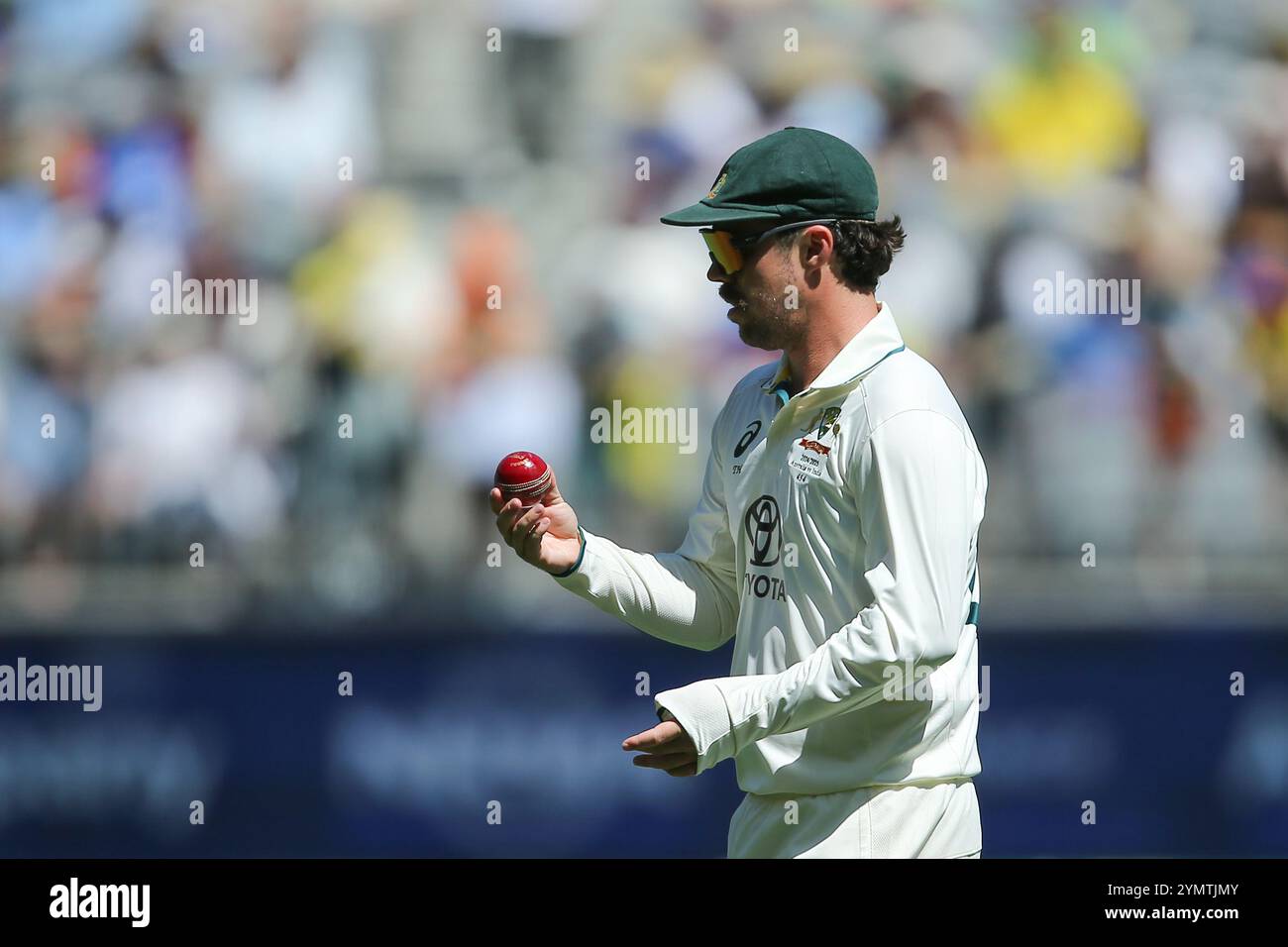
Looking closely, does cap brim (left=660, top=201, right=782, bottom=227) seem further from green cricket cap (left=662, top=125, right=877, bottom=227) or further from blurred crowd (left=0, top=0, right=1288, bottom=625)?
blurred crowd (left=0, top=0, right=1288, bottom=625)

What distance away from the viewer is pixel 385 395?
208 inches

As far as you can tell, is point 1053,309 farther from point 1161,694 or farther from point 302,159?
point 302,159

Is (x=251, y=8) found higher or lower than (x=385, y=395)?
higher

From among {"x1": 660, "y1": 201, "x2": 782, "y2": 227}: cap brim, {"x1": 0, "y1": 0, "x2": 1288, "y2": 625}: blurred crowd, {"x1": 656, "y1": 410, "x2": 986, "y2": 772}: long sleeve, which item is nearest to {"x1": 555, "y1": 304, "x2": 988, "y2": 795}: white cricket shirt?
{"x1": 656, "y1": 410, "x2": 986, "y2": 772}: long sleeve

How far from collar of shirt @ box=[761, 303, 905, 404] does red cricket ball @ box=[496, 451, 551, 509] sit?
0.45 meters

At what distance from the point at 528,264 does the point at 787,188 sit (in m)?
2.88

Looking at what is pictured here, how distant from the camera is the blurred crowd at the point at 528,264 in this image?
17.0ft

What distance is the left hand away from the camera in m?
2.33

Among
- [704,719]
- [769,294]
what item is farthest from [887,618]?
[769,294]

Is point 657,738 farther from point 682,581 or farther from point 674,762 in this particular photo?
point 682,581

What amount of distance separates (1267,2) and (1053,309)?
1370 mm
